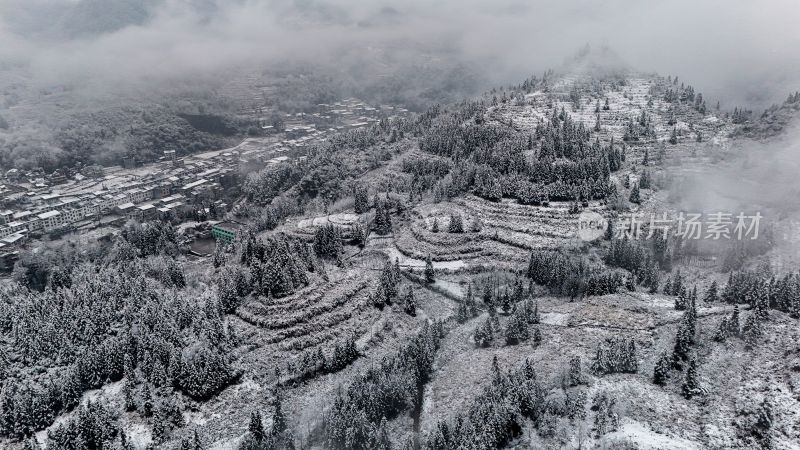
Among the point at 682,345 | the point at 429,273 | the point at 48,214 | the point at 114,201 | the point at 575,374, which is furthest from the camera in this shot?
the point at 114,201

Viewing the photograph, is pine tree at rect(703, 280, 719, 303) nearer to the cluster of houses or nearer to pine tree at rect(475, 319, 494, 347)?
pine tree at rect(475, 319, 494, 347)

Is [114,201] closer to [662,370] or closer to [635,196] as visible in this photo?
[635,196]

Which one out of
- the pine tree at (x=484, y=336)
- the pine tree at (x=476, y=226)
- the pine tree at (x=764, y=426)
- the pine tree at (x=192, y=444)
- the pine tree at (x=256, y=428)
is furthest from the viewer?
the pine tree at (x=476, y=226)

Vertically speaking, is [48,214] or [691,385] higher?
[691,385]

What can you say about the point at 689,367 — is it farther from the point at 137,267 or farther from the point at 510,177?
the point at 137,267

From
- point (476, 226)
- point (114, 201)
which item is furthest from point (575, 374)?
point (114, 201)

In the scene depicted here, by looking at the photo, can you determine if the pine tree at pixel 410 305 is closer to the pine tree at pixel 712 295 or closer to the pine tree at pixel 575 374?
the pine tree at pixel 575 374

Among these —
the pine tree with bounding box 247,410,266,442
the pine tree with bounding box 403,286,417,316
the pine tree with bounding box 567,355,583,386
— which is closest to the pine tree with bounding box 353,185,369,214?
the pine tree with bounding box 403,286,417,316

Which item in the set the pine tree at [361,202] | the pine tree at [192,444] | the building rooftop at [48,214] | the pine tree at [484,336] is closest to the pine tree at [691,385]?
the pine tree at [484,336]

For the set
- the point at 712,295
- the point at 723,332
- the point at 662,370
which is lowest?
the point at 662,370

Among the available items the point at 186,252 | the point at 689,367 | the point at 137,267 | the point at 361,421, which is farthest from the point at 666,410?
the point at 186,252

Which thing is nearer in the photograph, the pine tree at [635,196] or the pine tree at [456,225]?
the pine tree at [456,225]
